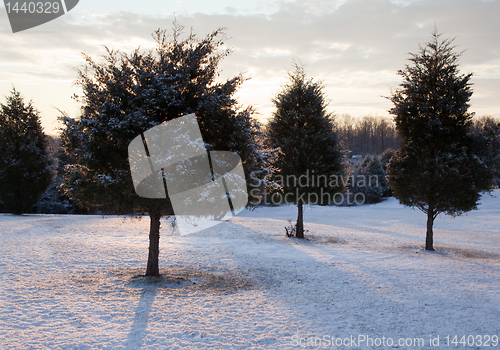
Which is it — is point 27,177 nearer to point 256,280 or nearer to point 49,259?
point 49,259

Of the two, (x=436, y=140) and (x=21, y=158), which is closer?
(x=436, y=140)

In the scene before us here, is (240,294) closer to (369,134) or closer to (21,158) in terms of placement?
(21,158)

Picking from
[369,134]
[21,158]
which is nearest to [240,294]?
[21,158]

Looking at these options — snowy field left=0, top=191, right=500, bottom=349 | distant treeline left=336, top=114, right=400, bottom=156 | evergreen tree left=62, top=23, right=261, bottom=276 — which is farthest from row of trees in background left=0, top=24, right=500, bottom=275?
distant treeline left=336, top=114, right=400, bottom=156

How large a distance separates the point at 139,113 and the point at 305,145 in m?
11.0

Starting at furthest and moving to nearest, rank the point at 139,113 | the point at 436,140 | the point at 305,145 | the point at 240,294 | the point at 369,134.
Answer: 1. the point at 369,134
2. the point at 305,145
3. the point at 436,140
4. the point at 240,294
5. the point at 139,113

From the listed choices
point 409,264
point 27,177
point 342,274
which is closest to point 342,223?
point 409,264

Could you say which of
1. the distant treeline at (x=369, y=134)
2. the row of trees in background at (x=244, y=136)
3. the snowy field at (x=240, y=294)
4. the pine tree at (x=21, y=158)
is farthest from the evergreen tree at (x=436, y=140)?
the distant treeline at (x=369, y=134)

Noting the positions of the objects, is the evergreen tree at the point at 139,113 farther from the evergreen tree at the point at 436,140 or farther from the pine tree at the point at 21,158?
the pine tree at the point at 21,158

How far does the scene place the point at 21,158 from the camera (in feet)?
80.2

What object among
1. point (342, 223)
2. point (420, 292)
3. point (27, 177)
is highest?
point (27, 177)

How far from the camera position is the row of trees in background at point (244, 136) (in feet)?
23.7

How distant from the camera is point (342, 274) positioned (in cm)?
995

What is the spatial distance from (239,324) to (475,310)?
4811 mm
